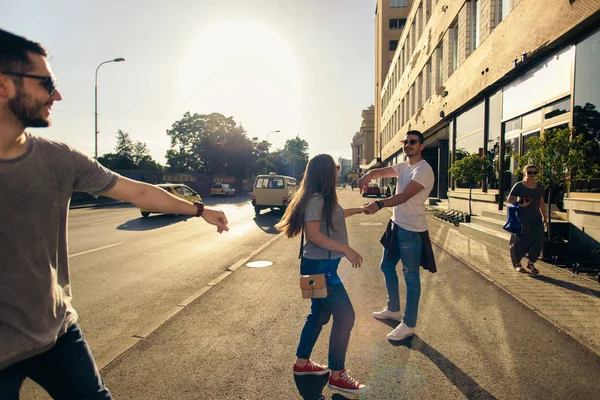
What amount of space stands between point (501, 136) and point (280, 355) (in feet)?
41.8

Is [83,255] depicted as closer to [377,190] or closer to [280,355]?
[280,355]

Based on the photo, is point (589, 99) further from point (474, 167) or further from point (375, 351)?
point (375, 351)

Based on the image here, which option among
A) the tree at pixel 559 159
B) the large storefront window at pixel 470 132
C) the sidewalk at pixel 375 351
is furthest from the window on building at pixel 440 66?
the sidewalk at pixel 375 351

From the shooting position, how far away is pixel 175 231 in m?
12.7

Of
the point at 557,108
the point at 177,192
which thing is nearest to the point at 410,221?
the point at 557,108

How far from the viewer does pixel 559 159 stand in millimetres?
6965

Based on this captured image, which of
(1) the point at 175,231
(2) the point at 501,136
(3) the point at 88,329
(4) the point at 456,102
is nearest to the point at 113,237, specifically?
(1) the point at 175,231

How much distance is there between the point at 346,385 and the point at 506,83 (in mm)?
13306

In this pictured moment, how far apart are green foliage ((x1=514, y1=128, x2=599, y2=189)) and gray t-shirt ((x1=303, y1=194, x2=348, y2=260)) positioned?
597cm

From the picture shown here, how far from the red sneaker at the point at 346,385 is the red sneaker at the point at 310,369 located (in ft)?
0.80

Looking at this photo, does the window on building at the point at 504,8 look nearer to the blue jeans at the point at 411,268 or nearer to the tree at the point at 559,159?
the tree at the point at 559,159

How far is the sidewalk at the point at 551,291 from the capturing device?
4082 millimetres

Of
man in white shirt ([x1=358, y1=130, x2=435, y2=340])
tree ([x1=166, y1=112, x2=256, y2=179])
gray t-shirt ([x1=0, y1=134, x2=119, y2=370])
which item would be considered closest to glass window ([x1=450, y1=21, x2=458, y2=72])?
man in white shirt ([x1=358, y1=130, x2=435, y2=340])

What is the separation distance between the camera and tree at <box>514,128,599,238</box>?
6.89 meters
